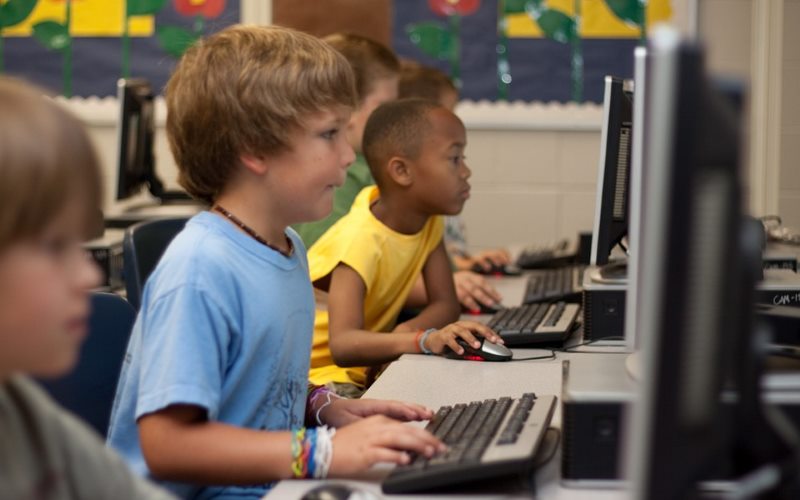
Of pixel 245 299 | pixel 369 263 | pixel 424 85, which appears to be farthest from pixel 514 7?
pixel 245 299

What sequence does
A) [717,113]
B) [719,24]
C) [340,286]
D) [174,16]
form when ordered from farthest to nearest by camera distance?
[174,16] < [719,24] < [340,286] < [717,113]

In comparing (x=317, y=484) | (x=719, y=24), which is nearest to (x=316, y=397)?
(x=317, y=484)

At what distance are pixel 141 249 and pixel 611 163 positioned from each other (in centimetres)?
93

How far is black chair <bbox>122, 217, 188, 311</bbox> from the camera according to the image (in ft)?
7.01

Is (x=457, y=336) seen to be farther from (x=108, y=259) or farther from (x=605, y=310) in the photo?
(x=108, y=259)

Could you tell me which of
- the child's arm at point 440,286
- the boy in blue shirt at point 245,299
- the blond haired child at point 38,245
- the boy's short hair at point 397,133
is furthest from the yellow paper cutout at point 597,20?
the blond haired child at point 38,245

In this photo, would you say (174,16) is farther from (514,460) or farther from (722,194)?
(722,194)

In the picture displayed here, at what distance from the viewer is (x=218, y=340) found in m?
1.33

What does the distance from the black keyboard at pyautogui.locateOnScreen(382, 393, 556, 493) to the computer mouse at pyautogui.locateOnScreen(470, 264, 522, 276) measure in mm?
1848

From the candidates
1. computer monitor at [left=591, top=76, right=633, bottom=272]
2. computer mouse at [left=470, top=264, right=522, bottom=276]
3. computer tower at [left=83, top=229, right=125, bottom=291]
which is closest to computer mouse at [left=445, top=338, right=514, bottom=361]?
computer monitor at [left=591, top=76, right=633, bottom=272]

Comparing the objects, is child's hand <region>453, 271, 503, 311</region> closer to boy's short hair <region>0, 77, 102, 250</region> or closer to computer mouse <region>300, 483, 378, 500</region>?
computer mouse <region>300, 483, 378, 500</region>

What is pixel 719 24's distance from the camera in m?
3.77

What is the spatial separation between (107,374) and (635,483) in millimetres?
1057

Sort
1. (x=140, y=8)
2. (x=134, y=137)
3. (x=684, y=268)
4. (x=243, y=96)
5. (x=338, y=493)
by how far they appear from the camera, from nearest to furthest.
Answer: (x=684, y=268)
(x=338, y=493)
(x=243, y=96)
(x=134, y=137)
(x=140, y=8)
